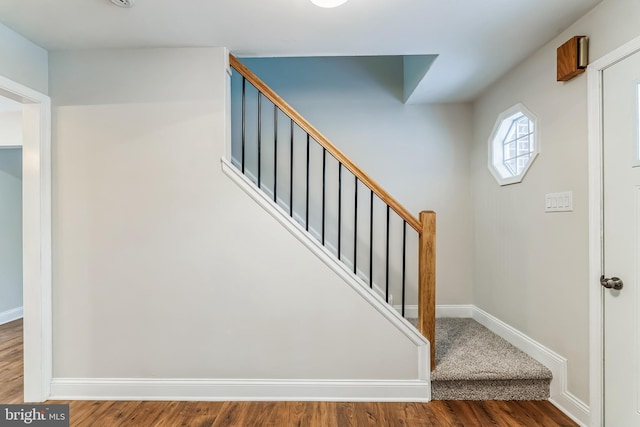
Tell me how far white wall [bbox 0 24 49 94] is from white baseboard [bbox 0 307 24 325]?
3306 mm

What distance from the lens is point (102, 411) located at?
6.91 ft

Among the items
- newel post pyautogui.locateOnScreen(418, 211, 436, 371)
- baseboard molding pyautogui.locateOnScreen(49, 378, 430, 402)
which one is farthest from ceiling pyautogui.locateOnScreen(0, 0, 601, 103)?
baseboard molding pyautogui.locateOnScreen(49, 378, 430, 402)

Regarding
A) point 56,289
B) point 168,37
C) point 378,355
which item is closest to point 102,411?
point 56,289

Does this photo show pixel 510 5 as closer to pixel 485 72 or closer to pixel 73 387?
pixel 485 72

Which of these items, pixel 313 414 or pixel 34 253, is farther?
pixel 34 253

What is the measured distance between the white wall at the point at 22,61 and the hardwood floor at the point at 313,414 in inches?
84.2

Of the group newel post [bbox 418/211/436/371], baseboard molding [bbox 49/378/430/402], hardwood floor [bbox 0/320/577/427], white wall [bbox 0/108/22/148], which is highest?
white wall [bbox 0/108/22/148]

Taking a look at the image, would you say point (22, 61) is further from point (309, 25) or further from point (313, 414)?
point (313, 414)

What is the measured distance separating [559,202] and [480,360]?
1220 millimetres

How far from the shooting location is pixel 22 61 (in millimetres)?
2096

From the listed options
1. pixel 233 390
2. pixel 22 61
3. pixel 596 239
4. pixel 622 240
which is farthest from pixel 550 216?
pixel 22 61

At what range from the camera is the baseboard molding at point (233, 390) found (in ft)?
7.29

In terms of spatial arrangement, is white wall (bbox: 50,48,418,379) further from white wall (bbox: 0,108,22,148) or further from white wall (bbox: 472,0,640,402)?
white wall (bbox: 0,108,22,148)

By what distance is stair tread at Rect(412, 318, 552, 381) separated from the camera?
220 centimetres
